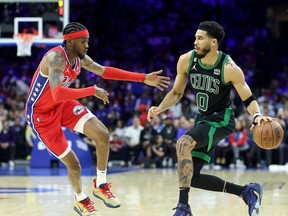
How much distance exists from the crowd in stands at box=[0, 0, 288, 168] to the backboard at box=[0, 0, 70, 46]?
140 inches

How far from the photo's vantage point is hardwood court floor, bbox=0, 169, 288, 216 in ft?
25.6

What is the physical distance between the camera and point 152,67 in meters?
21.8

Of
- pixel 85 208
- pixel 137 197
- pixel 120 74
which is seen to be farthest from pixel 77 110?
pixel 137 197

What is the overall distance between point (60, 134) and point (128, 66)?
48.7 feet

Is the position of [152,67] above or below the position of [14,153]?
above

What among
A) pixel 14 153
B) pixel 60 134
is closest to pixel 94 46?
pixel 14 153

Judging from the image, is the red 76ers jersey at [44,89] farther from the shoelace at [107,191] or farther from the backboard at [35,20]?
the backboard at [35,20]

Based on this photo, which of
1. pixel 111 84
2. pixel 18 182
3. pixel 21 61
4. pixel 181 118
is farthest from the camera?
pixel 21 61

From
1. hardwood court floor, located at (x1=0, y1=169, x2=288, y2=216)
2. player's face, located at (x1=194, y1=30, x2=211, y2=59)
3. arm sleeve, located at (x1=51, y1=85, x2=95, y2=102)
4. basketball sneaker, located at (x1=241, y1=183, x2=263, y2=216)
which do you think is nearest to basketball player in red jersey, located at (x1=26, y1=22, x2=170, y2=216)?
arm sleeve, located at (x1=51, y1=85, x2=95, y2=102)

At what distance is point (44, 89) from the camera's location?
7.07 m

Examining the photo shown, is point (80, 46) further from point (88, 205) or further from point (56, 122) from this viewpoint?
point (88, 205)

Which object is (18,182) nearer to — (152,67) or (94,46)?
(152,67)

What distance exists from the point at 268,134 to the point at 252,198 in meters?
0.77

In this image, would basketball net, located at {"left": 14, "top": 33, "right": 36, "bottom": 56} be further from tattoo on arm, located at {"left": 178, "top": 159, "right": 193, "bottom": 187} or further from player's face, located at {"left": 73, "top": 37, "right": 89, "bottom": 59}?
tattoo on arm, located at {"left": 178, "top": 159, "right": 193, "bottom": 187}
